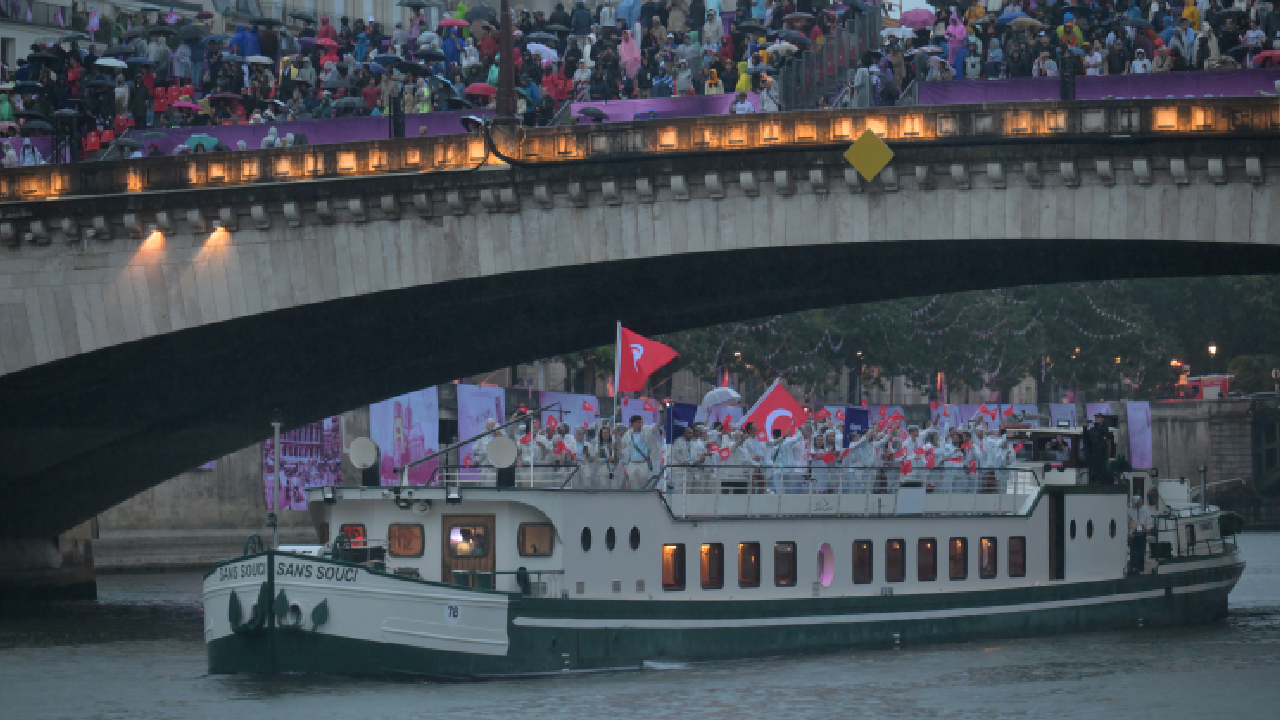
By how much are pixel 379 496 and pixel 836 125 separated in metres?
11.7

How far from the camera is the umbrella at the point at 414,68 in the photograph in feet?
145

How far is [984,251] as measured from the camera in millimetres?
40656

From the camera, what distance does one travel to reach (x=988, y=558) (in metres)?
37.9

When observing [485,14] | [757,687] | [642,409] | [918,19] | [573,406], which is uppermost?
[485,14]

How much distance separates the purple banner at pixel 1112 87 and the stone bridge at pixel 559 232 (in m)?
1.68

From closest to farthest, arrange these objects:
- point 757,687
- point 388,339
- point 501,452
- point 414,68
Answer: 1. point 757,687
2. point 501,452
3. point 414,68
4. point 388,339

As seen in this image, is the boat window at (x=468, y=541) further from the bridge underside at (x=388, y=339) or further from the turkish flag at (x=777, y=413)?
the bridge underside at (x=388, y=339)

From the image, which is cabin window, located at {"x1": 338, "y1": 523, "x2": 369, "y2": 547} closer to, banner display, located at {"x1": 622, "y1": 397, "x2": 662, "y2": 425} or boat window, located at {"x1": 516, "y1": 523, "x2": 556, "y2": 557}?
boat window, located at {"x1": 516, "y1": 523, "x2": 556, "y2": 557}

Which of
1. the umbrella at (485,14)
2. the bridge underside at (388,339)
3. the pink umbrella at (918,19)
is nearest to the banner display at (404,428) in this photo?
the bridge underside at (388,339)

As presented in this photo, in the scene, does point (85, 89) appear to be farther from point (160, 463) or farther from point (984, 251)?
point (984, 251)

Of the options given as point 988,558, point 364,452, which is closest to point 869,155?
point 988,558

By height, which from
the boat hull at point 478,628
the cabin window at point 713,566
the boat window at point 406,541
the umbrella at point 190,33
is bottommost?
the boat hull at point 478,628

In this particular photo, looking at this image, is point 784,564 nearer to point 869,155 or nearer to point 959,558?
point 959,558

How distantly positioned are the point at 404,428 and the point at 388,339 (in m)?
20.4
